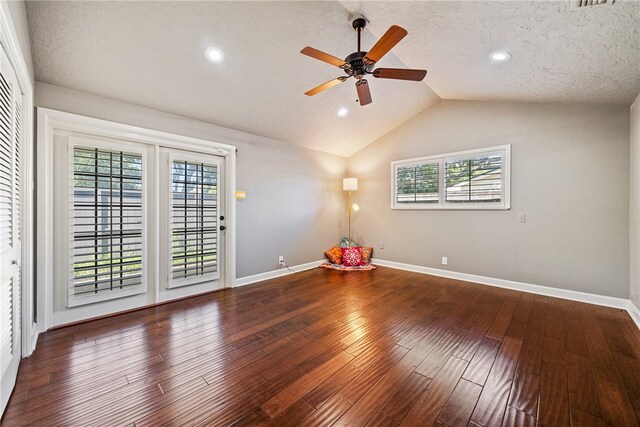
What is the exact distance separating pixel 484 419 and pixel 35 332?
3694 mm

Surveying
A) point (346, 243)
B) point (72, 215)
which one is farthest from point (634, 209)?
point (72, 215)

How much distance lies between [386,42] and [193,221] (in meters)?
3.18

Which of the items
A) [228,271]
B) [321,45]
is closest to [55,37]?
[321,45]

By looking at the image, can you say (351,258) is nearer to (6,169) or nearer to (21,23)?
(6,169)

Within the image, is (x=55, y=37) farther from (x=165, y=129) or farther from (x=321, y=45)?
(x=321, y=45)

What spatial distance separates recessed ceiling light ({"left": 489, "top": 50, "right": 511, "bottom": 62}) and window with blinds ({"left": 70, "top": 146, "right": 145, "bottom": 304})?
4173 millimetres

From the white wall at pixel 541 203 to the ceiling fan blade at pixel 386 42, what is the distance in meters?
2.79

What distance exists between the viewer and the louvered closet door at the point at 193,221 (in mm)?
3402

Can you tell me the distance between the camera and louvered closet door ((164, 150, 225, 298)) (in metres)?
3.40

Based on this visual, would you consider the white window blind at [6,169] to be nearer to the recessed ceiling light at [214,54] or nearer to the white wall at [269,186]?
the white wall at [269,186]

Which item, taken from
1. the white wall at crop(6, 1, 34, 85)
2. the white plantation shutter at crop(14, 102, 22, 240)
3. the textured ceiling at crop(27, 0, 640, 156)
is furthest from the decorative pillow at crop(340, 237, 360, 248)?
the white wall at crop(6, 1, 34, 85)

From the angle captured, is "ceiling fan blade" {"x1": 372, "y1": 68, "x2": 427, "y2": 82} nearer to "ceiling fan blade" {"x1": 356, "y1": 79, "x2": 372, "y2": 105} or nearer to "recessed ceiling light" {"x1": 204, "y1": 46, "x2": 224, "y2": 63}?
"ceiling fan blade" {"x1": 356, "y1": 79, "x2": 372, "y2": 105}

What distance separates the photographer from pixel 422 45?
2.83m

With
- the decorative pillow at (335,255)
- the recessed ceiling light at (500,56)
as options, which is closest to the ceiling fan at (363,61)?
the recessed ceiling light at (500,56)
